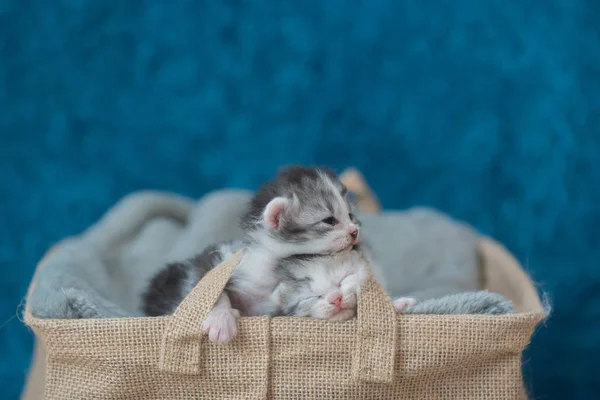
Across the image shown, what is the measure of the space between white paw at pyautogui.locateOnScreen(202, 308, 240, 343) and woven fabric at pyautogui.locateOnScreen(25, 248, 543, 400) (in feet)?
0.04

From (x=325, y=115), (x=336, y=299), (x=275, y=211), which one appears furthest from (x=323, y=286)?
(x=325, y=115)


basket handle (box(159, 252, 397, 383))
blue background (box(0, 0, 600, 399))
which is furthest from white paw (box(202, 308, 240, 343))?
blue background (box(0, 0, 600, 399))

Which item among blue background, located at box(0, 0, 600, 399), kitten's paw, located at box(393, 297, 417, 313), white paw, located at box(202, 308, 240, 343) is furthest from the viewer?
blue background, located at box(0, 0, 600, 399)

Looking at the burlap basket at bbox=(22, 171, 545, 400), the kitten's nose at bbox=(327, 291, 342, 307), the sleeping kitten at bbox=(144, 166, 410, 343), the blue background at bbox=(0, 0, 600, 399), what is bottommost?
the burlap basket at bbox=(22, 171, 545, 400)

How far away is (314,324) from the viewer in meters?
1.02

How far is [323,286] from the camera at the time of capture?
3.57 feet

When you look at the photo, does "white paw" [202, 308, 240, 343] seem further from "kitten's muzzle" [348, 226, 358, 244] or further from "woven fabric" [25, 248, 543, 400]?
"kitten's muzzle" [348, 226, 358, 244]

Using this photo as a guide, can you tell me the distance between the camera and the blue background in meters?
2.21

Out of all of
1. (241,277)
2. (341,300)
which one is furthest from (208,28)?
(341,300)

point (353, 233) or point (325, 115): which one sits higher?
point (325, 115)

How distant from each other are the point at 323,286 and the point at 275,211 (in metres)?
0.16

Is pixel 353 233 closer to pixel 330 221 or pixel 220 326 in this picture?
pixel 330 221

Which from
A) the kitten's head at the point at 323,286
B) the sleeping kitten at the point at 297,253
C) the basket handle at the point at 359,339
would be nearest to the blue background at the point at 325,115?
the sleeping kitten at the point at 297,253

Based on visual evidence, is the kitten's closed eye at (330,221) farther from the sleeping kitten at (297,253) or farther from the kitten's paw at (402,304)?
the kitten's paw at (402,304)
